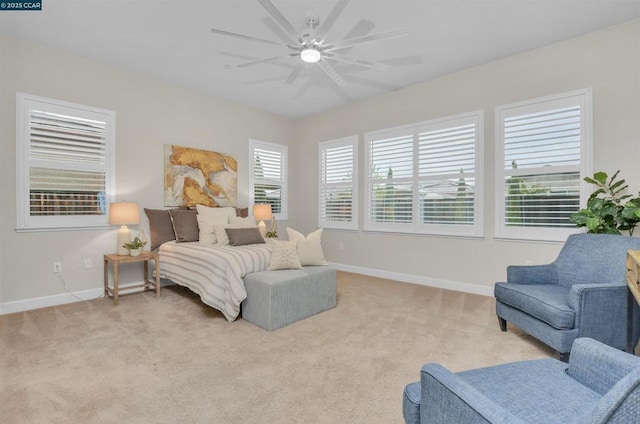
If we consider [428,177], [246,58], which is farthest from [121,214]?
[428,177]

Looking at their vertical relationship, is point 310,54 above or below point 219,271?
above

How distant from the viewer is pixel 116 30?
10.3 ft

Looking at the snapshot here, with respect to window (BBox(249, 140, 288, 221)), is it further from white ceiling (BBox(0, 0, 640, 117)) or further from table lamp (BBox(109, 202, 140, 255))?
table lamp (BBox(109, 202, 140, 255))

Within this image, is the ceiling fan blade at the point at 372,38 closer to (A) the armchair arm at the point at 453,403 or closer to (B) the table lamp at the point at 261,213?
(A) the armchair arm at the point at 453,403

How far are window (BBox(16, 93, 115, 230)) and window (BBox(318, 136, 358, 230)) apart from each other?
334 cm

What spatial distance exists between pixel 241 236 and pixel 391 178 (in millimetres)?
2490

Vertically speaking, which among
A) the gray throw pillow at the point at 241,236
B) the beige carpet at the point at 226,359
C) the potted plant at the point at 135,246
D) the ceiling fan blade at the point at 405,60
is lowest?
the beige carpet at the point at 226,359

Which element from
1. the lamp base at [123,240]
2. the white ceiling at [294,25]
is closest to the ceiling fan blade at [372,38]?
the white ceiling at [294,25]

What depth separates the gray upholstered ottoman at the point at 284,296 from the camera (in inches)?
111

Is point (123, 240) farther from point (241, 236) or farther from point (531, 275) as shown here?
point (531, 275)

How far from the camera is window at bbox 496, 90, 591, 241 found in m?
3.32

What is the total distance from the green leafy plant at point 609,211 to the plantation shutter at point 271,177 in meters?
4.46

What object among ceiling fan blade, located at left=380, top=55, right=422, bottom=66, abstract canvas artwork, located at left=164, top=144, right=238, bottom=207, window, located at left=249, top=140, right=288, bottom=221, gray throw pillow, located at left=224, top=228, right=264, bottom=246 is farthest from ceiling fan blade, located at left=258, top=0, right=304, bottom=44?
window, located at left=249, top=140, right=288, bottom=221

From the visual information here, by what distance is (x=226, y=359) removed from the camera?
7.47 feet
